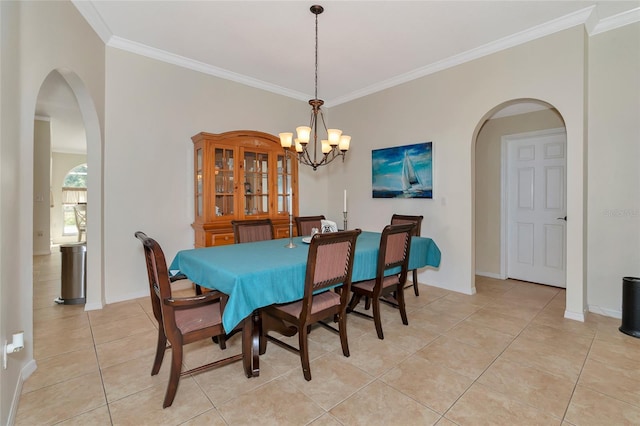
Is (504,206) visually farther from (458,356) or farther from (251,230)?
(251,230)

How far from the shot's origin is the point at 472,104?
3.60m

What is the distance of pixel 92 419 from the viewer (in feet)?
5.34

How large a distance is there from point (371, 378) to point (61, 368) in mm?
2129

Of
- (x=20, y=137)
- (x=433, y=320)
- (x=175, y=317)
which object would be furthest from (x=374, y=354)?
(x=20, y=137)

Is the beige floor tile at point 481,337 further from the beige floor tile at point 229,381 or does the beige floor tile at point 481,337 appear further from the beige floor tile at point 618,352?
the beige floor tile at point 229,381

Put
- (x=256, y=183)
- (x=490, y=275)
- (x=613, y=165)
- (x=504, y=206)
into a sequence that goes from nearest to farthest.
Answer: (x=613, y=165) < (x=256, y=183) < (x=504, y=206) < (x=490, y=275)

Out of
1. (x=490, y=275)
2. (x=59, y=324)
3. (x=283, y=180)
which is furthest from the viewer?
(x=490, y=275)

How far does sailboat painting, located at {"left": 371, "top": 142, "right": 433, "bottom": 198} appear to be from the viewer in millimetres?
4016

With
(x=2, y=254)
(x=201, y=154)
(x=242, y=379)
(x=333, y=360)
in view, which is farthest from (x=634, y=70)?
(x=2, y=254)

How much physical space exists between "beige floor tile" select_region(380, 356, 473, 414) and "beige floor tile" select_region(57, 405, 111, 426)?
1.60 meters

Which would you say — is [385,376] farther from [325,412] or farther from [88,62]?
[88,62]

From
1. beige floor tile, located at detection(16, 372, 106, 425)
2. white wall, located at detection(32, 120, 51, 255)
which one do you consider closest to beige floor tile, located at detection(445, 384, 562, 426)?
beige floor tile, located at detection(16, 372, 106, 425)

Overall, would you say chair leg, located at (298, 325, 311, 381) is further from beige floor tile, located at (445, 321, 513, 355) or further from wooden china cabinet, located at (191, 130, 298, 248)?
wooden china cabinet, located at (191, 130, 298, 248)

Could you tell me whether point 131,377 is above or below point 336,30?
below
